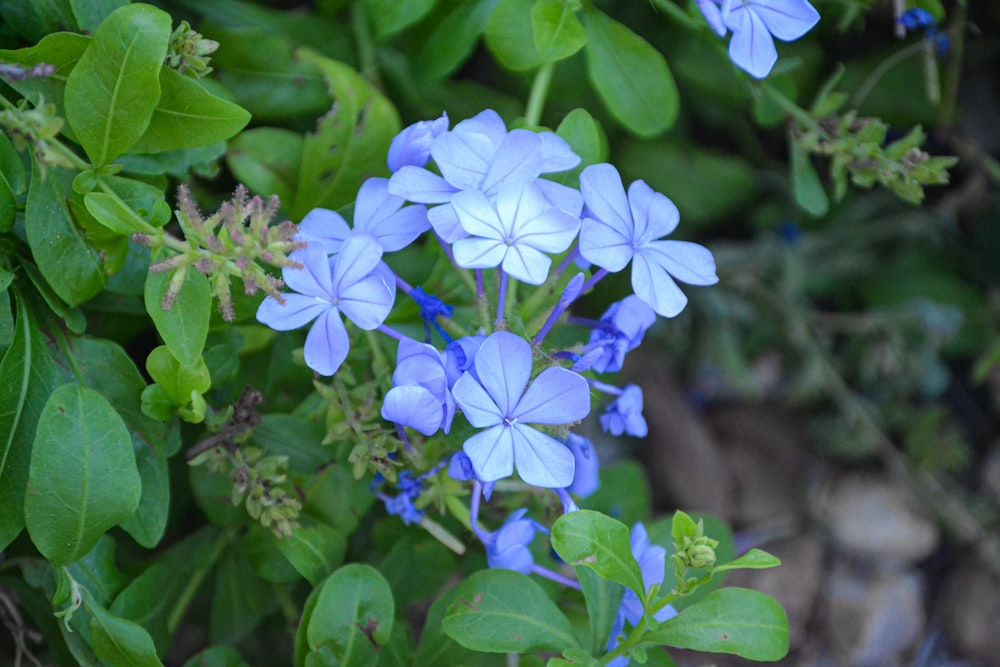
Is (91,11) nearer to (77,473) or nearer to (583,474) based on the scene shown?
(77,473)

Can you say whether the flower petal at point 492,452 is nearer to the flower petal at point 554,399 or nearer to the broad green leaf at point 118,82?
the flower petal at point 554,399

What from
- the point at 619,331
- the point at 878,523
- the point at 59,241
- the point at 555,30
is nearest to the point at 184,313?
the point at 59,241

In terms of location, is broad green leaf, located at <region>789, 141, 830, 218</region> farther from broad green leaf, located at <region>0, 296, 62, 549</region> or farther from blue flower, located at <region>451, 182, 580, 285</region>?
broad green leaf, located at <region>0, 296, 62, 549</region>

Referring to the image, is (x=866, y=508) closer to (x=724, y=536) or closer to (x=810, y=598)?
(x=810, y=598)

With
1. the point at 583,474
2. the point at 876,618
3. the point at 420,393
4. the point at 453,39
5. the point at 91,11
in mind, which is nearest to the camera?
the point at 420,393

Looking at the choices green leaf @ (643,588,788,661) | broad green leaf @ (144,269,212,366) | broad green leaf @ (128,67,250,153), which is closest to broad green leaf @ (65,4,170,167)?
broad green leaf @ (128,67,250,153)

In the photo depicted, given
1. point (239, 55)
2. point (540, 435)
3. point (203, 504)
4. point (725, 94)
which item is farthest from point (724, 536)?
point (239, 55)
